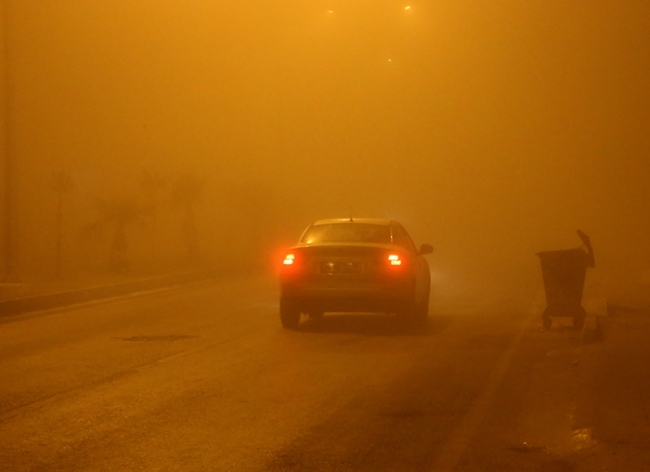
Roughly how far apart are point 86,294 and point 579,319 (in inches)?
450

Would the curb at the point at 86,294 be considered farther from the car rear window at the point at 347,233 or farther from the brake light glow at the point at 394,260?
the brake light glow at the point at 394,260

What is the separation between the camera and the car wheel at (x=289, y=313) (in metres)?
16.3

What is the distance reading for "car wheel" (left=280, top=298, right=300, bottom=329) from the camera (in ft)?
53.4

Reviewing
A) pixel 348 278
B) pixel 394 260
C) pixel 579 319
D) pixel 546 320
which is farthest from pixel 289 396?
pixel 579 319

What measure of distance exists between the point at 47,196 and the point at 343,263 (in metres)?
67.1

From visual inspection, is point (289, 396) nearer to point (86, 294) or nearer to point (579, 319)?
point (579, 319)

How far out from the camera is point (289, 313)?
53.9 ft

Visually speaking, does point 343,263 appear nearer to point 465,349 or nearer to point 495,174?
point 465,349

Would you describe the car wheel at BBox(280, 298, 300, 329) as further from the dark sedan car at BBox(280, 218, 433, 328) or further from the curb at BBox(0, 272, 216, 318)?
the curb at BBox(0, 272, 216, 318)

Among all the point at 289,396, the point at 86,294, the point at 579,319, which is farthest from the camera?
the point at 86,294

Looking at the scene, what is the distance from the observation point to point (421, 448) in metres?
8.04

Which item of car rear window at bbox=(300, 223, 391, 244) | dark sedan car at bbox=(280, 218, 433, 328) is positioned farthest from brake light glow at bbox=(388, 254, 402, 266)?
car rear window at bbox=(300, 223, 391, 244)

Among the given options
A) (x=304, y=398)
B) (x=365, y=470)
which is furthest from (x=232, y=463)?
(x=304, y=398)

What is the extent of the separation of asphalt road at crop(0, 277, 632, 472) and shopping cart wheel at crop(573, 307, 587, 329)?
0.28m
